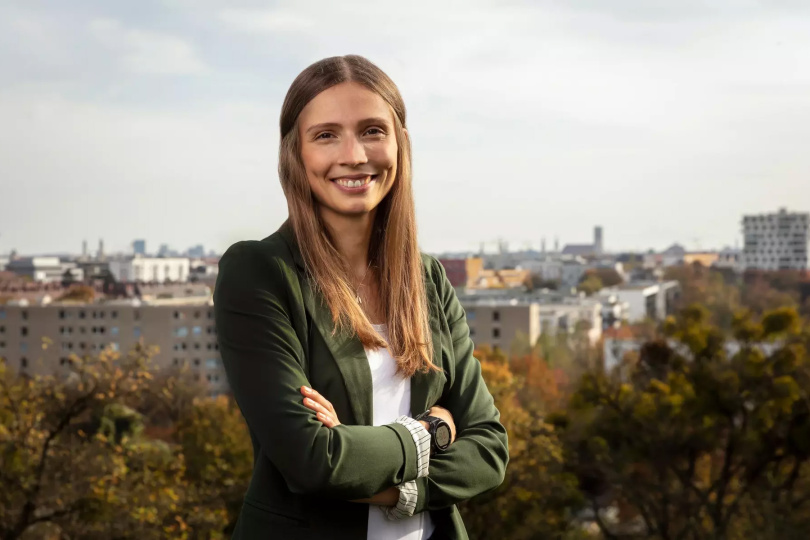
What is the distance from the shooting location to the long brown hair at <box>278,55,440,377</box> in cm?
162

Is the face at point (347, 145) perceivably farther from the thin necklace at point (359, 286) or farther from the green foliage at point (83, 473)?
the green foliage at point (83, 473)

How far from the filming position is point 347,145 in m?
1.64

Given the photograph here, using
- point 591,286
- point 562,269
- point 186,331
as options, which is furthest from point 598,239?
point 186,331

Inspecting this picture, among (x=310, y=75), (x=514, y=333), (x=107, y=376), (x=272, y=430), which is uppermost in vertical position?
(x=310, y=75)

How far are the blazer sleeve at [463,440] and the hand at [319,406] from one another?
0.61ft

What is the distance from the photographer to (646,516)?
1363 centimetres

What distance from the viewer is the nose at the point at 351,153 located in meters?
1.63

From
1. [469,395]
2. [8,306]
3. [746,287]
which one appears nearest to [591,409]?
[469,395]

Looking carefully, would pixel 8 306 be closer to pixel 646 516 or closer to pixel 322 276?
pixel 646 516

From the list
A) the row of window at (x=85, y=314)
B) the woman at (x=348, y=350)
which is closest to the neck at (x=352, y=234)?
the woman at (x=348, y=350)

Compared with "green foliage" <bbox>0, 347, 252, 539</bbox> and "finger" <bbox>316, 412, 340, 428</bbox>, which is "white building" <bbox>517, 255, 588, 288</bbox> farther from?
"finger" <bbox>316, 412, 340, 428</bbox>

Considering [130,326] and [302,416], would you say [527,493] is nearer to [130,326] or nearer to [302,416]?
[302,416]

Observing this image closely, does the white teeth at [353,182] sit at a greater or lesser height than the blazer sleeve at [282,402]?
greater

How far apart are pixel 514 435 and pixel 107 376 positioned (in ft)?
18.8
